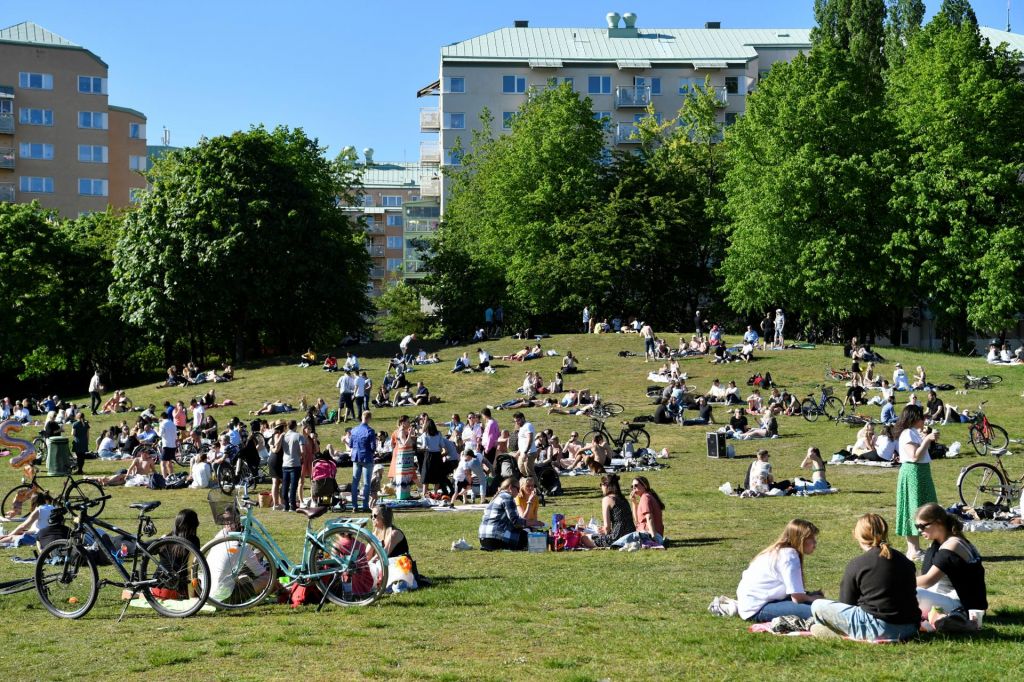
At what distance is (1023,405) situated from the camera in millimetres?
37906

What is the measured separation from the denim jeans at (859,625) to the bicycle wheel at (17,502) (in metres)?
14.9

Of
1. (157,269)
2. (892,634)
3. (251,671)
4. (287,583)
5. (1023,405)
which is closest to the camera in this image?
(251,671)

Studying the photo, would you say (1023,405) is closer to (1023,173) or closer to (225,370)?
(1023,173)

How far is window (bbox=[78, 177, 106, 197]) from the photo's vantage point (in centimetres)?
9744

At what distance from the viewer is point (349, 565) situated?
39.5 feet

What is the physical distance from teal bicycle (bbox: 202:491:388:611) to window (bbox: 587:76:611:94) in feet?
286

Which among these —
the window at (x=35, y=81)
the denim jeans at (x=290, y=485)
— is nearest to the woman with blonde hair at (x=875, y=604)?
the denim jeans at (x=290, y=485)

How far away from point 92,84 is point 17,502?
83.9 m

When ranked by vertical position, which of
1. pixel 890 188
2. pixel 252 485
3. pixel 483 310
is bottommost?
pixel 252 485

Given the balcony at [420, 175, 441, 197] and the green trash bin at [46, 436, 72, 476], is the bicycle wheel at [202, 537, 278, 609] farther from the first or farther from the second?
the balcony at [420, 175, 441, 197]

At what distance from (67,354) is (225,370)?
17.5 meters

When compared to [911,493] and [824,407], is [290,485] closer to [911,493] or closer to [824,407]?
[911,493]

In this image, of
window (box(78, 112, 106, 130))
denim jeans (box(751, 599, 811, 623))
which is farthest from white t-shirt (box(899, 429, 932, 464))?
window (box(78, 112, 106, 130))

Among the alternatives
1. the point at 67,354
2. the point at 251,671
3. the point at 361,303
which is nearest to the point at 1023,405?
the point at 251,671
